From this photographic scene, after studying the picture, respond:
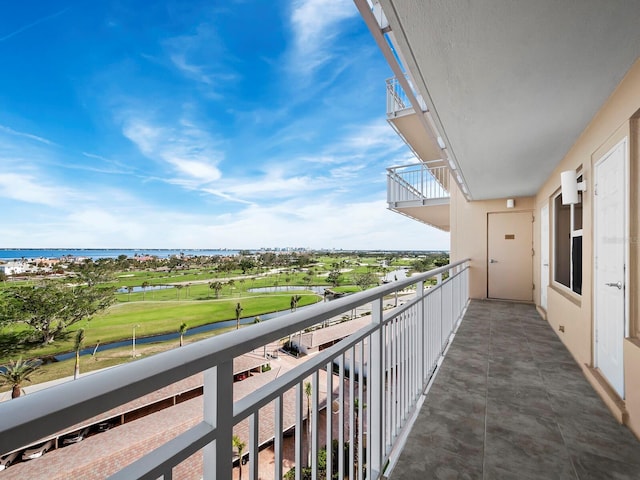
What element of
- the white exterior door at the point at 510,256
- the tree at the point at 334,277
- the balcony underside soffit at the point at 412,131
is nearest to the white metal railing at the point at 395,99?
the balcony underside soffit at the point at 412,131

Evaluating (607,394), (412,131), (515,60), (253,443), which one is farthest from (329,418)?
(412,131)

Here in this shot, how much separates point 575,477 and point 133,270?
24.7 ft

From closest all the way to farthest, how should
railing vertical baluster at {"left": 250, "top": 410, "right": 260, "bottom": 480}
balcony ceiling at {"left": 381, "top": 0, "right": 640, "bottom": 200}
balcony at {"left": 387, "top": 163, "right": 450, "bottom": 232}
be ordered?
railing vertical baluster at {"left": 250, "top": 410, "right": 260, "bottom": 480}, balcony ceiling at {"left": 381, "top": 0, "right": 640, "bottom": 200}, balcony at {"left": 387, "top": 163, "right": 450, "bottom": 232}

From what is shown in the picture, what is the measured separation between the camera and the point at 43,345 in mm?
4340

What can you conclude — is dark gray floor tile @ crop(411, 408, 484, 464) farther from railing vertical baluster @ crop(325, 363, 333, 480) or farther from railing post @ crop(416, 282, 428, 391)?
railing vertical baluster @ crop(325, 363, 333, 480)

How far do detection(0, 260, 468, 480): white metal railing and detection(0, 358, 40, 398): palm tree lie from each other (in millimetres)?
3198

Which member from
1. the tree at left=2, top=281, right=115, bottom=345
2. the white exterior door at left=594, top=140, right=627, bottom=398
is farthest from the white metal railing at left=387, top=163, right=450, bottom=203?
the tree at left=2, top=281, right=115, bottom=345

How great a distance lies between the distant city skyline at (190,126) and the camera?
11367mm

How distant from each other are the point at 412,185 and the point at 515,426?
243 inches

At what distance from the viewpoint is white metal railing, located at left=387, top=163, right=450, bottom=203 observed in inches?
295

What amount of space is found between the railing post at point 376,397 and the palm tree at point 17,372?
3197 millimetres

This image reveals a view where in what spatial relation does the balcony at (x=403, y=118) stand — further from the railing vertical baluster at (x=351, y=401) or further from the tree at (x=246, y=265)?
the tree at (x=246, y=265)

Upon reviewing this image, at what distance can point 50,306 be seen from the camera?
4.98 m

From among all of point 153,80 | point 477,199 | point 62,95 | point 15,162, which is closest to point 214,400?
point 477,199
